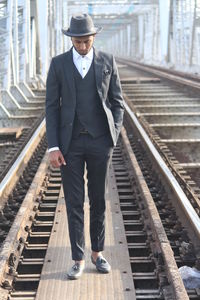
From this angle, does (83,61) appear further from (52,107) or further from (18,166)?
(18,166)

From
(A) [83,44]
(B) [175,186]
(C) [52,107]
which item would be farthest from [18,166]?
(A) [83,44]

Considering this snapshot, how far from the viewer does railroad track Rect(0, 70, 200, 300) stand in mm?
3805

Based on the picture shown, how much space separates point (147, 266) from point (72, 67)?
5.59 feet

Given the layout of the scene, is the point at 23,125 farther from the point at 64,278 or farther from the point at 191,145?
the point at 64,278

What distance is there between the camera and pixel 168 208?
214 inches

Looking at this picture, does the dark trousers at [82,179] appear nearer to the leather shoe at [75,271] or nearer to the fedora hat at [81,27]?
the leather shoe at [75,271]

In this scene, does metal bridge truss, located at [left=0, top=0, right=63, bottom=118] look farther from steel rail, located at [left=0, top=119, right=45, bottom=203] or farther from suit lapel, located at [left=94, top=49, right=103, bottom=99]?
suit lapel, located at [left=94, top=49, right=103, bottom=99]

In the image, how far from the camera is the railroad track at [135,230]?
3805 mm

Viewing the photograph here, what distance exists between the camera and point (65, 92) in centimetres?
370

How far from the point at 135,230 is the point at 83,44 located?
7.16 feet

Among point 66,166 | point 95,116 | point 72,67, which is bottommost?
point 66,166

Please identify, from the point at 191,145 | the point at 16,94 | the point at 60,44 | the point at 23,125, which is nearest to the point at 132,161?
the point at 191,145

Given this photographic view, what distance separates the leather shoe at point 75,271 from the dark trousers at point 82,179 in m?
0.06

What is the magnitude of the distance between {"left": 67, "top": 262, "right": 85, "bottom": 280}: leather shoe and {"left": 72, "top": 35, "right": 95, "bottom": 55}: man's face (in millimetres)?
1593
